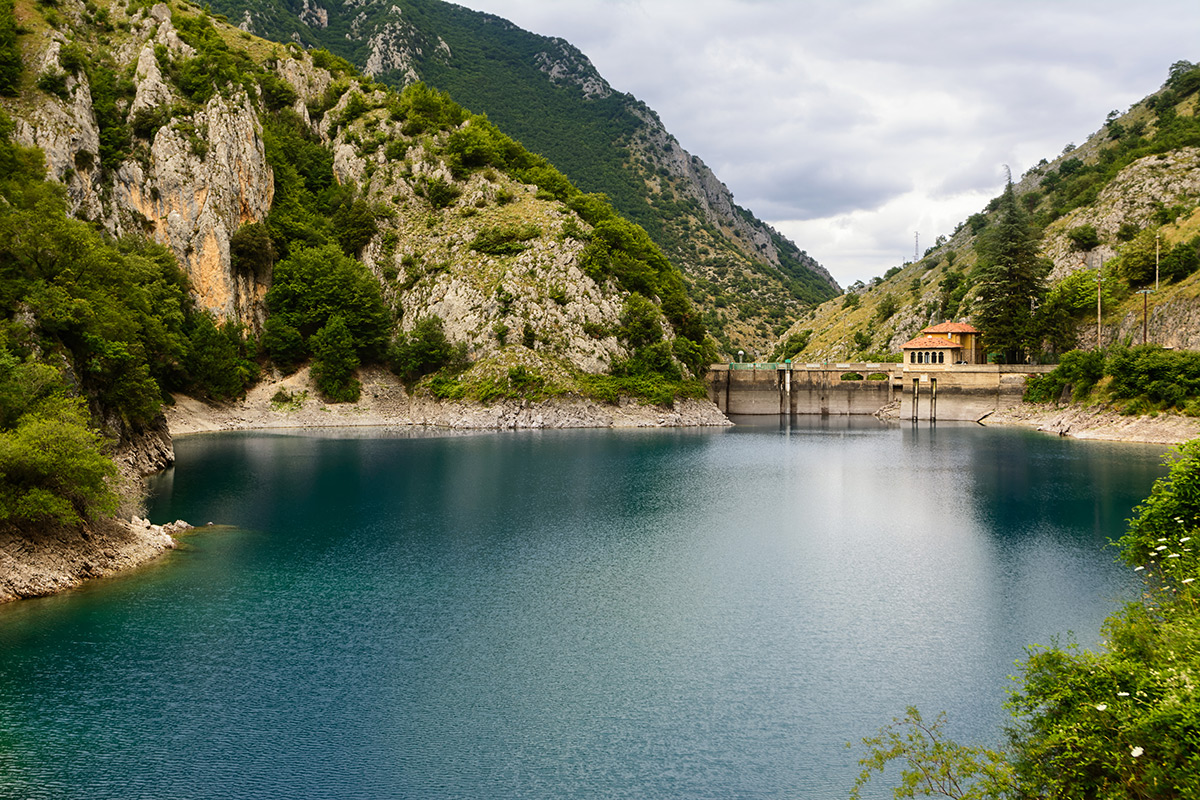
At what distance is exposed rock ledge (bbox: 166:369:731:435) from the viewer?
99156 millimetres

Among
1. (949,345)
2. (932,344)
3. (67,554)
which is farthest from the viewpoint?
(932,344)

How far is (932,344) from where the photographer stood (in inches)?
4592

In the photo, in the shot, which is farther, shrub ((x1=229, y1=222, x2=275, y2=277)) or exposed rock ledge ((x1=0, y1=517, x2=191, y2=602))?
shrub ((x1=229, y1=222, x2=275, y2=277))

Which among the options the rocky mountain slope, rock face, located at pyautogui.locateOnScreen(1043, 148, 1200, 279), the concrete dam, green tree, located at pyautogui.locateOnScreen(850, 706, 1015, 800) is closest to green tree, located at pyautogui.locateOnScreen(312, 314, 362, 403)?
the rocky mountain slope

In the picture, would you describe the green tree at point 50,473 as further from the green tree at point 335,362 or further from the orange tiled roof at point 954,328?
the orange tiled roof at point 954,328

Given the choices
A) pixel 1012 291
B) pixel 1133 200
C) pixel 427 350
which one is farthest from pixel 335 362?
pixel 1133 200

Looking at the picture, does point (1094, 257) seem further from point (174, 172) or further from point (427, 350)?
point (174, 172)

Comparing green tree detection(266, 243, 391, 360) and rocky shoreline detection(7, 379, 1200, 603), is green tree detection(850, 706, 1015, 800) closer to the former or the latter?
rocky shoreline detection(7, 379, 1200, 603)

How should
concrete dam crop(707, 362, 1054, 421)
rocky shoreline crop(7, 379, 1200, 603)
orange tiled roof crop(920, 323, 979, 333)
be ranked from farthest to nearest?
orange tiled roof crop(920, 323, 979, 333) → concrete dam crop(707, 362, 1054, 421) → rocky shoreline crop(7, 379, 1200, 603)

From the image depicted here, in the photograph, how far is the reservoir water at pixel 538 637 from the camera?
1828 cm

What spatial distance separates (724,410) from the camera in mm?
126312

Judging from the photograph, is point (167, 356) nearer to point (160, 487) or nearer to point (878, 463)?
point (160, 487)

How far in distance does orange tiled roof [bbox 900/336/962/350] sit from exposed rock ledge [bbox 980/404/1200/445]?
42.8ft

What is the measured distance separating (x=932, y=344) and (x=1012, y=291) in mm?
12494
